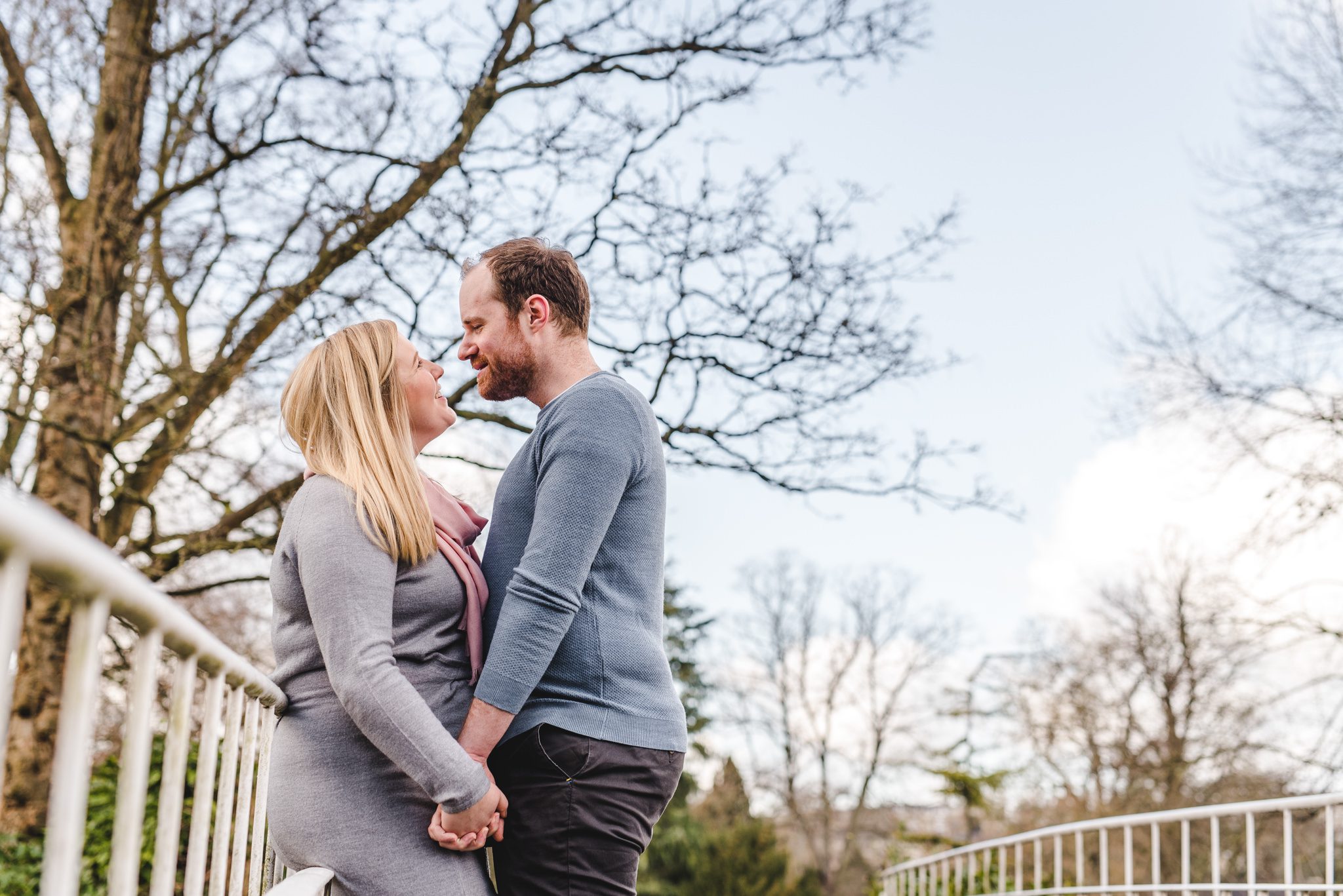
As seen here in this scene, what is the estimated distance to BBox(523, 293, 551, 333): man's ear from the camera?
215 cm

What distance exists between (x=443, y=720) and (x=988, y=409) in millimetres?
14378

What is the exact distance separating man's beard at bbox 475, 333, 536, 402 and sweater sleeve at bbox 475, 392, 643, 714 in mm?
223

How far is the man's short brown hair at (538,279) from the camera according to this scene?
2152mm

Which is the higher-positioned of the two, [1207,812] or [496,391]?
[496,391]

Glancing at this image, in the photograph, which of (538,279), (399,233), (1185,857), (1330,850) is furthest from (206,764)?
(399,233)

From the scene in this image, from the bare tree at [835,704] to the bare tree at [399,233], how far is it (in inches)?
792

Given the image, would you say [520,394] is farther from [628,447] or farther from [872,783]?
[872,783]

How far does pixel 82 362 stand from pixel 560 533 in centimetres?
532

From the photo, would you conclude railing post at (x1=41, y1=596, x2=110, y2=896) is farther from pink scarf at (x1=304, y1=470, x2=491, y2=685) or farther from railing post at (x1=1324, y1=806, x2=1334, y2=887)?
railing post at (x1=1324, y1=806, x2=1334, y2=887)

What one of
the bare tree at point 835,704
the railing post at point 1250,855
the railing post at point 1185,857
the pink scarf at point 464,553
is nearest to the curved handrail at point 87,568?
the pink scarf at point 464,553

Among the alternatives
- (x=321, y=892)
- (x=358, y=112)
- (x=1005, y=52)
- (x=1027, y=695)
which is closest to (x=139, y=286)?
(x=358, y=112)

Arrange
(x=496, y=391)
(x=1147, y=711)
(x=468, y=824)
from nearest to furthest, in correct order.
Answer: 1. (x=468, y=824)
2. (x=496, y=391)
3. (x=1147, y=711)

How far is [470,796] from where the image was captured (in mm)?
1665

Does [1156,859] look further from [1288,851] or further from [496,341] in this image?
[496,341]
